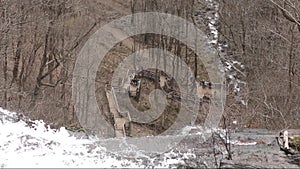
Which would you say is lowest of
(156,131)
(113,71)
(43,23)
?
(156,131)

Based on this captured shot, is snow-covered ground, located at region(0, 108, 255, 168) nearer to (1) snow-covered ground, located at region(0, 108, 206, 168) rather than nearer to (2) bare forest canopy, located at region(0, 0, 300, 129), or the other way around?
(1) snow-covered ground, located at region(0, 108, 206, 168)

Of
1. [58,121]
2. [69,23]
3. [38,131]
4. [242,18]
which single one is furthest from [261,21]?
[38,131]

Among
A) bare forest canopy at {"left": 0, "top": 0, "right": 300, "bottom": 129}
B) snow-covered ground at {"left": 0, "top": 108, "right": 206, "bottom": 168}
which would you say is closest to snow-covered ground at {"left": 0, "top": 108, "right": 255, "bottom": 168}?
snow-covered ground at {"left": 0, "top": 108, "right": 206, "bottom": 168}

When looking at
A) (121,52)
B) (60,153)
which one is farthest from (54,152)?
(121,52)

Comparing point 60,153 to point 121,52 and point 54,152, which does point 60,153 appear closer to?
point 54,152

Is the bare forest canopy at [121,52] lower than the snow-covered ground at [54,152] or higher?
higher

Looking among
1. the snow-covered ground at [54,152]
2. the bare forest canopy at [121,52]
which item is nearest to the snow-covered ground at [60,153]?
the snow-covered ground at [54,152]

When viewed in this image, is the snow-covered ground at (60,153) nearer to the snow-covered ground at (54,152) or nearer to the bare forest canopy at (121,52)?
the snow-covered ground at (54,152)

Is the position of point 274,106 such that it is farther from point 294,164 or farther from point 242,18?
point 294,164
